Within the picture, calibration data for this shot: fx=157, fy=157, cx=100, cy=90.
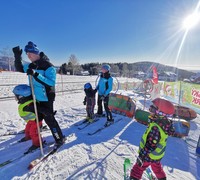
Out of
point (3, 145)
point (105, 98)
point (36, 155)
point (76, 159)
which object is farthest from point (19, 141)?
point (105, 98)

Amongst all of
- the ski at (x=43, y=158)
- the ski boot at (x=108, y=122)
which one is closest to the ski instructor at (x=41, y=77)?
the ski at (x=43, y=158)

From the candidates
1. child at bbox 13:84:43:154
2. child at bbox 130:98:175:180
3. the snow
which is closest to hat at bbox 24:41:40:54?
child at bbox 13:84:43:154

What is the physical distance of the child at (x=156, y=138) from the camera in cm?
219

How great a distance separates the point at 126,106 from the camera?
640 centimetres

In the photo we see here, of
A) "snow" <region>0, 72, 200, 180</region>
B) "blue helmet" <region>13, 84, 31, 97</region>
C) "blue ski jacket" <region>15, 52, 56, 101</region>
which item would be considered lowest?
"snow" <region>0, 72, 200, 180</region>

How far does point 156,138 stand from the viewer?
7.12 ft

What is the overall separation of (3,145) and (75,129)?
1.82 meters

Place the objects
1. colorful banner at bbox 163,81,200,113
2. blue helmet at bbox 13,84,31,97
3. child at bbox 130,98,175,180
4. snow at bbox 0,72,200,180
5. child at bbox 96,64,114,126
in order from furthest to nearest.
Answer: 1. colorful banner at bbox 163,81,200,113
2. child at bbox 96,64,114,126
3. blue helmet at bbox 13,84,31,97
4. snow at bbox 0,72,200,180
5. child at bbox 130,98,175,180

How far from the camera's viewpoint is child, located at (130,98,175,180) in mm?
2193

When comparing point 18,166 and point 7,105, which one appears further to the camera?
point 7,105

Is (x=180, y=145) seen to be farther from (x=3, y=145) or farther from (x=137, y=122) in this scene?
(x=3, y=145)

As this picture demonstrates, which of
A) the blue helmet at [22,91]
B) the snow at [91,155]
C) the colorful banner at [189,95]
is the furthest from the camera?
the colorful banner at [189,95]

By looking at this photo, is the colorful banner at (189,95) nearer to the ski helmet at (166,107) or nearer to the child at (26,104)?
the ski helmet at (166,107)

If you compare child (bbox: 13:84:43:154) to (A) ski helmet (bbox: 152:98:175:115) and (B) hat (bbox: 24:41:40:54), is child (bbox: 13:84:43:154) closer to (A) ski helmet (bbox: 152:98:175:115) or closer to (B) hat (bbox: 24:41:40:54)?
(B) hat (bbox: 24:41:40:54)
